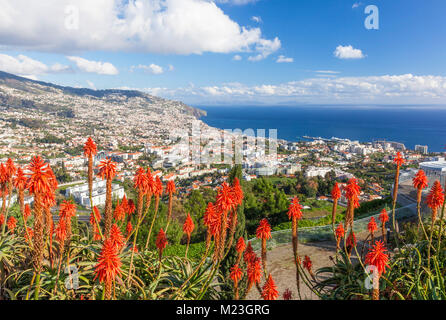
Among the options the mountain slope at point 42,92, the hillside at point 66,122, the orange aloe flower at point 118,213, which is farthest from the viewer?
the mountain slope at point 42,92

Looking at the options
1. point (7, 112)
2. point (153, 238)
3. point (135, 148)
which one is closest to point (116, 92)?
point (7, 112)

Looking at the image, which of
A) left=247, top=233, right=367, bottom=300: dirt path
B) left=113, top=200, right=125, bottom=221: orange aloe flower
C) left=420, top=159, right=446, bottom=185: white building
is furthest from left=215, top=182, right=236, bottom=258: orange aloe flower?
left=420, top=159, right=446, bottom=185: white building

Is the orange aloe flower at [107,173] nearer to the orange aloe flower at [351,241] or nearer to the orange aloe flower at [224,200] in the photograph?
the orange aloe flower at [224,200]

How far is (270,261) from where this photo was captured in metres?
9.03

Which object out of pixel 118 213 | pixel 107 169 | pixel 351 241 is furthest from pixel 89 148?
pixel 351 241

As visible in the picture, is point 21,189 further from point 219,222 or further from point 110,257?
point 219,222

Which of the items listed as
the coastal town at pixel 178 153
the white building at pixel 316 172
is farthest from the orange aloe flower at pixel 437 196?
the white building at pixel 316 172

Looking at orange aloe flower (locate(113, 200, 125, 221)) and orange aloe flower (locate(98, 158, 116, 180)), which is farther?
orange aloe flower (locate(113, 200, 125, 221))

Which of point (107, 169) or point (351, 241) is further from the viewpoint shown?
point (351, 241)

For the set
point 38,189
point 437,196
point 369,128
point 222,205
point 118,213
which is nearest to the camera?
point 38,189

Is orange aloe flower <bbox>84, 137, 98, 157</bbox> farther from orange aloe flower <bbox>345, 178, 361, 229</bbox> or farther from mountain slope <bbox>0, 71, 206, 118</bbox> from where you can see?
mountain slope <bbox>0, 71, 206, 118</bbox>

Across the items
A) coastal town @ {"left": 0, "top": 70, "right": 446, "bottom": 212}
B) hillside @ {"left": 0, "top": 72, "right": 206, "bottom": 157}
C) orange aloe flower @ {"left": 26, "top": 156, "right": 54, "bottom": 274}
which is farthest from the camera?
hillside @ {"left": 0, "top": 72, "right": 206, "bottom": 157}

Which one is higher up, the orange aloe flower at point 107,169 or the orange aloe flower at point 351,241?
the orange aloe flower at point 107,169

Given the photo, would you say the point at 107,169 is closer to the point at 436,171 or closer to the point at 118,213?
the point at 118,213
